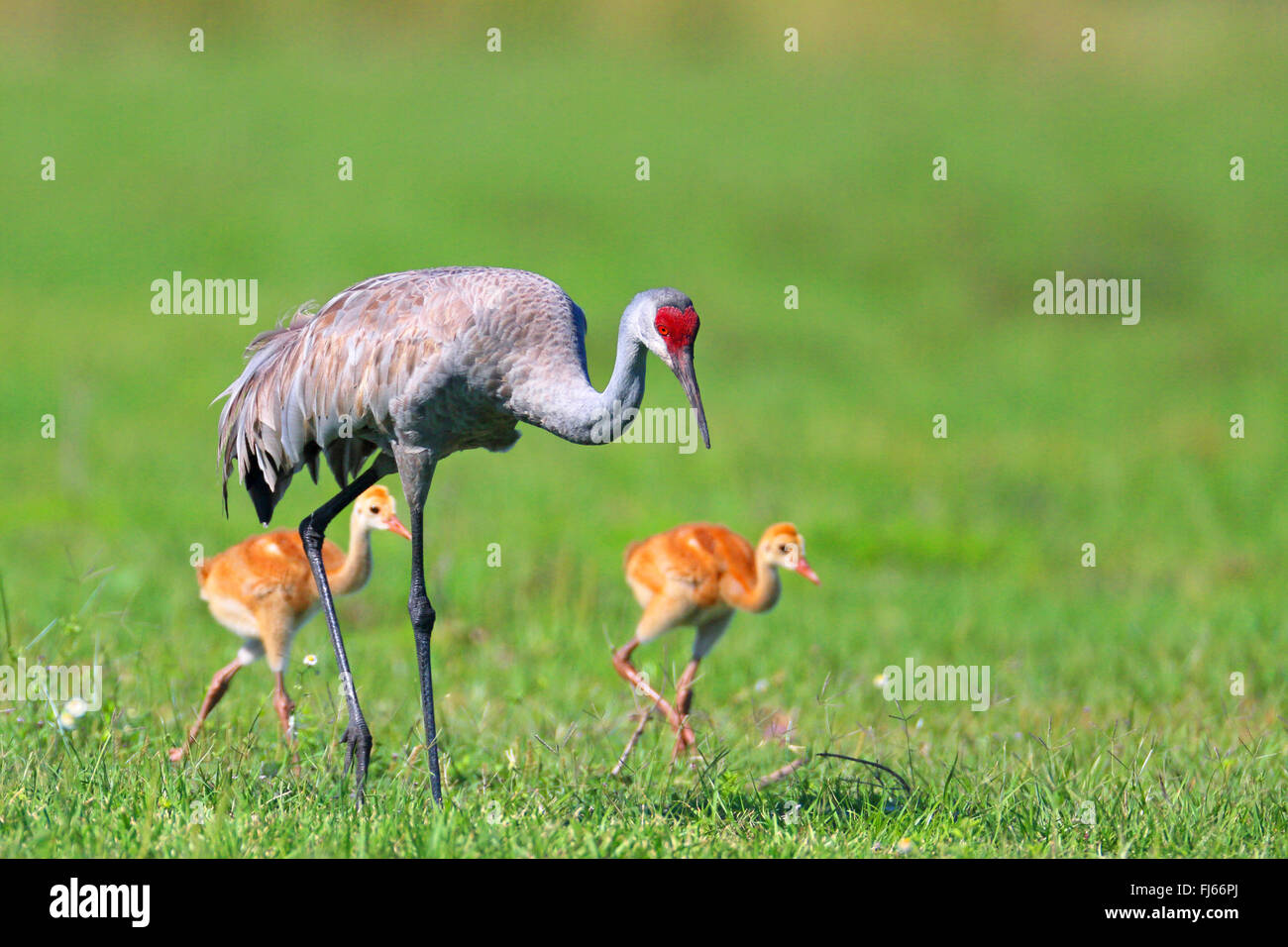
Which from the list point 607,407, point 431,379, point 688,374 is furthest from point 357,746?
point 688,374

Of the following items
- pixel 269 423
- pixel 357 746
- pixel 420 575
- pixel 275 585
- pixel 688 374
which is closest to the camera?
pixel 688 374

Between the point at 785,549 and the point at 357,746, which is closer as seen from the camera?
the point at 357,746

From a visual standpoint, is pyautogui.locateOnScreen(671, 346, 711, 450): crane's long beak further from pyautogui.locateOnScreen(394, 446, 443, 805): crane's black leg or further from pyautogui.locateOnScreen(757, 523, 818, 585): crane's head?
pyautogui.locateOnScreen(757, 523, 818, 585): crane's head

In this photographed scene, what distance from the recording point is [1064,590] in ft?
32.7

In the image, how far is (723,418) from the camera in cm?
1401

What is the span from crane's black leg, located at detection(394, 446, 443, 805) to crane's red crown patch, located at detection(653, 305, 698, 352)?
97cm

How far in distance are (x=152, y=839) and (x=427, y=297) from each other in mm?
2002

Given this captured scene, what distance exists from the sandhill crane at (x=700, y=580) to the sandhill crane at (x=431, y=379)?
0.96 meters

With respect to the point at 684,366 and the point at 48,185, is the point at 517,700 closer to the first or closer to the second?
the point at 684,366

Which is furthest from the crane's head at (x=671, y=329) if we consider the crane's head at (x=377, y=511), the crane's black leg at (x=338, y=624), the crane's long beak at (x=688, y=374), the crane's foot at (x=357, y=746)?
the crane's head at (x=377, y=511)

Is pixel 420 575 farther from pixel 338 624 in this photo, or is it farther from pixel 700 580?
pixel 700 580

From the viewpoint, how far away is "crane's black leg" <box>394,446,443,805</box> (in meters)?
5.36

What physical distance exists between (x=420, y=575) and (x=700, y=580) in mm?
1210

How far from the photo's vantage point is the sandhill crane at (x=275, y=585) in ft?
19.7
